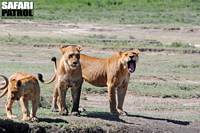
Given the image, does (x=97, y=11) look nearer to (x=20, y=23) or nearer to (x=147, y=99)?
(x=20, y=23)

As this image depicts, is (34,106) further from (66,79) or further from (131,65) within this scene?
(131,65)

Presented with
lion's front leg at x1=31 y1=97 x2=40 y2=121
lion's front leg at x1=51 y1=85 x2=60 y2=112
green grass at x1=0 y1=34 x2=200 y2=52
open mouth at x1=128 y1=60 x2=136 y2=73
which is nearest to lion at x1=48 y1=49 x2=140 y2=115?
open mouth at x1=128 y1=60 x2=136 y2=73

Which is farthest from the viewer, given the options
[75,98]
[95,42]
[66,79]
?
[95,42]

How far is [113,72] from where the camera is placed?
49.9ft

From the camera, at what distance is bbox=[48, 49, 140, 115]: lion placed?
15.0 metres

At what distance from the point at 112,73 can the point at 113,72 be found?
0.08ft

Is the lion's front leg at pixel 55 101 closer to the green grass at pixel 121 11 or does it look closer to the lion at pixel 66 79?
the lion at pixel 66 79

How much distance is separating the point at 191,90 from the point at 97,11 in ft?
103

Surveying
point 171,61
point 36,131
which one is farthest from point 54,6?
point 36,131

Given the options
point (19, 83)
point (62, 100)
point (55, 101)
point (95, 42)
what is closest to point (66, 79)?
point (62, 100)

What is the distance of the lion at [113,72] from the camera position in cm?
1498

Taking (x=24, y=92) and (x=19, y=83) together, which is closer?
(x=19, y=83)

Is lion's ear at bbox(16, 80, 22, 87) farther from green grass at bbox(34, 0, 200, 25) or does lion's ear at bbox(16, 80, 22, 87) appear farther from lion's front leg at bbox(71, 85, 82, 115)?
green grass at bbox(34, 0, 200, 25)

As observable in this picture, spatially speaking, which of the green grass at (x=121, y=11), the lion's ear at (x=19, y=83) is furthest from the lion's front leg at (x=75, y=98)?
the green grass at (x=121, y=11)
